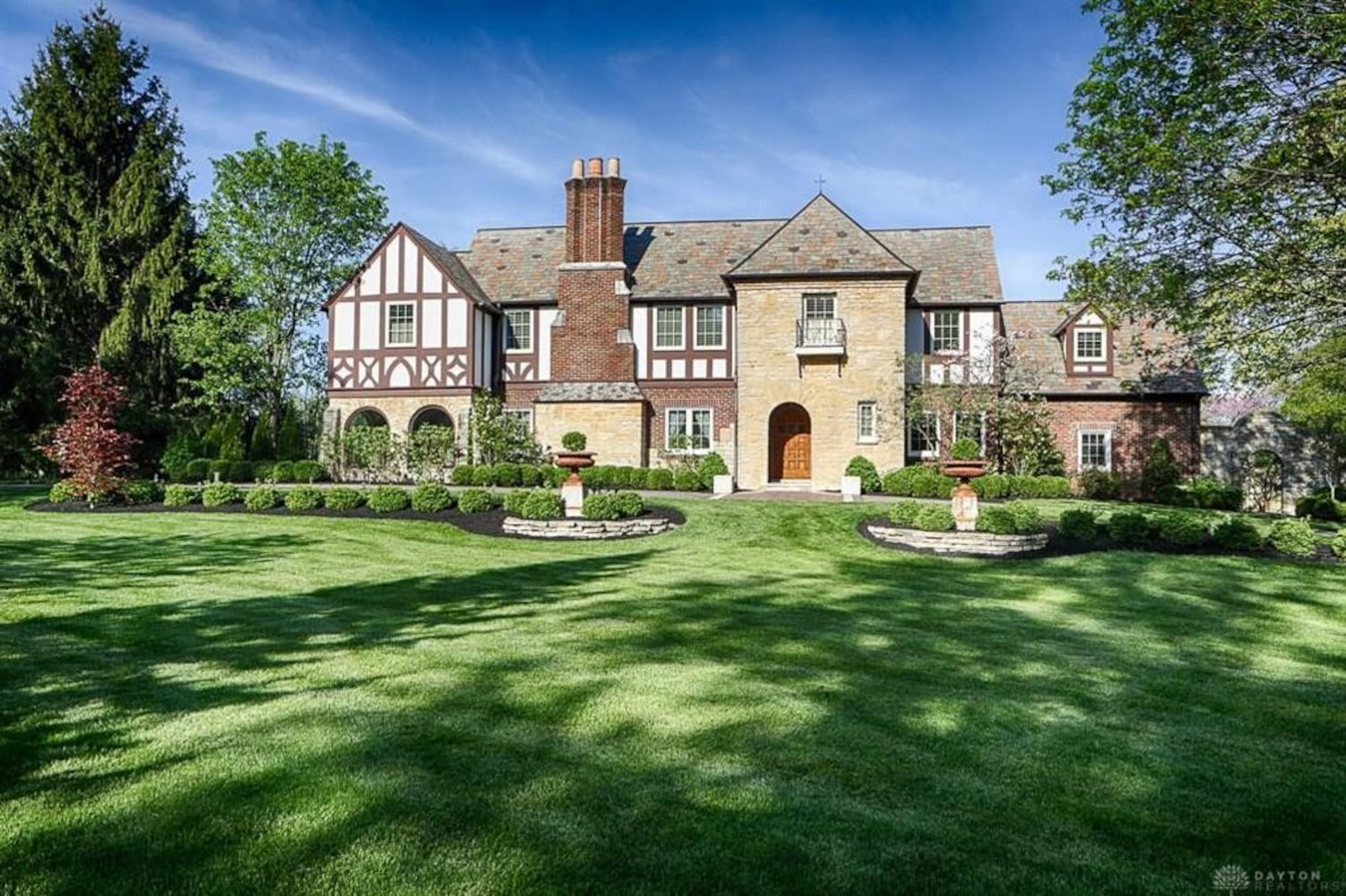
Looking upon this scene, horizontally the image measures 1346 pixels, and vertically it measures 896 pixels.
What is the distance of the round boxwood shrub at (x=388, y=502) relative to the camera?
17234 mm

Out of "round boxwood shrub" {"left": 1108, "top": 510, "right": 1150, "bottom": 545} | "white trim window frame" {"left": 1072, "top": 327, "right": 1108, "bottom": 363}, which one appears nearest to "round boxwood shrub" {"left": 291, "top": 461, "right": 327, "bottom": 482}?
"round boxwood shrub" {"left": 1108, "top": 510, "right": 1150, "bottom": 545}

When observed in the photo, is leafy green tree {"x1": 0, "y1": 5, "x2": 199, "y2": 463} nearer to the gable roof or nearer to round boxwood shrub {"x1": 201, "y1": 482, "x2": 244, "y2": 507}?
round boxwood shrub {"x1": 201, "y1": 482, "x2": 244, "y2": 507}

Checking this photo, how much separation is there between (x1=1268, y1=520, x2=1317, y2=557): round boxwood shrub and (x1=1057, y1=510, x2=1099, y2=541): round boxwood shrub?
104 inches

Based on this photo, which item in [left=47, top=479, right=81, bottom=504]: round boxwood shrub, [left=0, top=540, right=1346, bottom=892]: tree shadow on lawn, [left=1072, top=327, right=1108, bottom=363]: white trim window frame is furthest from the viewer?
[left=1072, top=327, right=1108, bottom=363]: white trim window frame

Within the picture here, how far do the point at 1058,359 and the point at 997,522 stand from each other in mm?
16227

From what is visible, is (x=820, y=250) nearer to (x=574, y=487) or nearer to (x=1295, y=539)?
(x=574, y=487)

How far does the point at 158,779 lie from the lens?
362 cm

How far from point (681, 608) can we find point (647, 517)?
26.6 ft

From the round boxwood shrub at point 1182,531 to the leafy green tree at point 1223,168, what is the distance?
3.01 meters

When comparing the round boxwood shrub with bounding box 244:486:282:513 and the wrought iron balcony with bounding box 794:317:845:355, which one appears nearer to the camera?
the round boxwood shrub with bounding box 244:486:282:513

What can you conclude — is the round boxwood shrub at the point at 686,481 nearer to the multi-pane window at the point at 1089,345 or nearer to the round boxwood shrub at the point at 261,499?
the round boxwood shrub at the point at 261,499

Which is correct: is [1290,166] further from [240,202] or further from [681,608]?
[240,202]

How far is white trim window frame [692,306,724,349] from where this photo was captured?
26953 millimetres

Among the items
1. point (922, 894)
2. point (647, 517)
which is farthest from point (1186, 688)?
point (647, 517)
